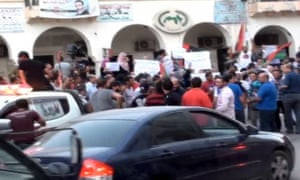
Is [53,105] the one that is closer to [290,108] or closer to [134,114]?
[134,114]

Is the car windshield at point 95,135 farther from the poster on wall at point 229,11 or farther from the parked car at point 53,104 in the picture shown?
the poster on wall at point 229,11

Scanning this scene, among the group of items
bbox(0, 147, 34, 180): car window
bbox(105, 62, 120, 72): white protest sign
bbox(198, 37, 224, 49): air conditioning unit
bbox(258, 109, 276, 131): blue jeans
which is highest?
bbox(198, 37, 224, 49): air conditioning unit

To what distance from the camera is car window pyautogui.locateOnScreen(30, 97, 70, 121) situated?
10969mm

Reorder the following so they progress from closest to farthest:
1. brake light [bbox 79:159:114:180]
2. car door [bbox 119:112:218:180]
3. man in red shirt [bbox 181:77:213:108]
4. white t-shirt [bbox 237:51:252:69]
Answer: brake light [bbox 79:159:114:180] < car door [bbox 119:112:218:180] < man in red shirt [bbox 181:77:213:108] < white t-shirt [bbox 237:51:252:69]

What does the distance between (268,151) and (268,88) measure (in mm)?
5704

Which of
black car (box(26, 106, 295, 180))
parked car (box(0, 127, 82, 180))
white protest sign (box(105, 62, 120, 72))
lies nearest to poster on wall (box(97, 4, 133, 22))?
white protest sign (box(105, 62, 120, 72))

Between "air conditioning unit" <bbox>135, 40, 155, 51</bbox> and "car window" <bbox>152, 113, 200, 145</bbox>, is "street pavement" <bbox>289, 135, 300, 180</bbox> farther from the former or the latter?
"air conditioning unit" <bbox>135, 40, 155, 51</bbox>

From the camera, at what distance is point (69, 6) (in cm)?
2920

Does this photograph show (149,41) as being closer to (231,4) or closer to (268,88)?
(231,4)

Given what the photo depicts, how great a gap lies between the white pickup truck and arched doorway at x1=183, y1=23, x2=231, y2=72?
21728 millimetres

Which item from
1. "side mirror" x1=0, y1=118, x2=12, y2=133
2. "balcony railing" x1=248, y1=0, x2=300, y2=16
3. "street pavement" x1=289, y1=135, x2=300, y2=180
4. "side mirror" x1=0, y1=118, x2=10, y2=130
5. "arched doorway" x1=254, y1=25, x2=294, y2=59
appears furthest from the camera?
"arched doorway" x1=254, y1=25, x2=294, y2=59

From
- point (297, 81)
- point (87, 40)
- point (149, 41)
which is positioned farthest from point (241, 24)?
point (297, 81)

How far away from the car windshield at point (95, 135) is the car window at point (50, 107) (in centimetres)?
300

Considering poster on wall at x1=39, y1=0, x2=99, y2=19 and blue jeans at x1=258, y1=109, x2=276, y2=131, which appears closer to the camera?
blue jeans at x1=258, y1=109, x2=276, y2=131
